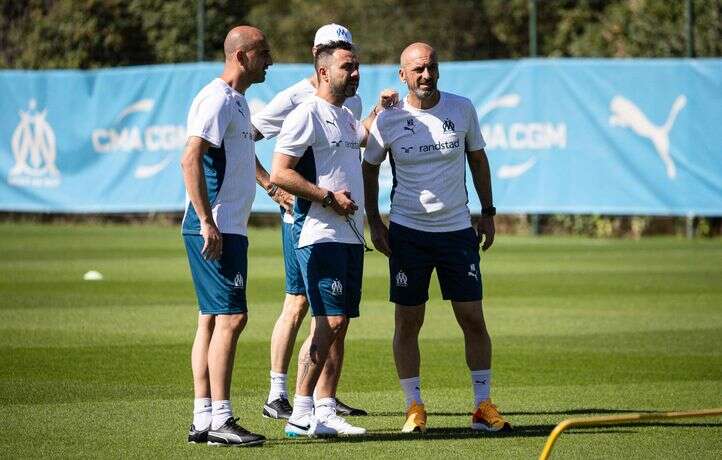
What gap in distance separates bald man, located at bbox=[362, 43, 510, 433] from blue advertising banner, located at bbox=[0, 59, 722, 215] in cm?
1518

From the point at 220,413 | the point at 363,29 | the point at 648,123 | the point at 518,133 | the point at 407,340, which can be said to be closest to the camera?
the point at 220,413

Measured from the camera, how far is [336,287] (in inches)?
324

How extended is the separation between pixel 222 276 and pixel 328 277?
0.60 m

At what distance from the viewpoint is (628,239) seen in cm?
2564

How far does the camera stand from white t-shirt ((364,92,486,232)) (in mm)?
8656

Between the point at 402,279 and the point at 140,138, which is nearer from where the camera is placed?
the point at 402,279

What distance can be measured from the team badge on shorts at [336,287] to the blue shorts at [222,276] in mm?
500

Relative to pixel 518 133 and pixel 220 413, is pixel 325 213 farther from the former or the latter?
pixel 518 133

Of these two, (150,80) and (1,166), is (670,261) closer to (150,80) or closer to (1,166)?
(150,80)

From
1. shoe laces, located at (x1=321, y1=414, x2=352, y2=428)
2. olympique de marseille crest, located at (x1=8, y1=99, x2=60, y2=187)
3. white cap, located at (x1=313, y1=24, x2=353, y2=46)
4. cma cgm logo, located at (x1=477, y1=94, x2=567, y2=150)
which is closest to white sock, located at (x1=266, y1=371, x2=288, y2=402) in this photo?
shoe laces, located at (x1=321, y1=414, x2=352, y2=428)

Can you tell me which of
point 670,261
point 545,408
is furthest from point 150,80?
point 545,408

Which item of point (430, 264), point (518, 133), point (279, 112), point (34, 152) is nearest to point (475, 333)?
point (430, 264)

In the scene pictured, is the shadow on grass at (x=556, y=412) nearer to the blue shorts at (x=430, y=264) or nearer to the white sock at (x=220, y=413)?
the blue shorts at (x=430, y=264)

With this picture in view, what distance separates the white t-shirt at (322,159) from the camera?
8.23 metres
